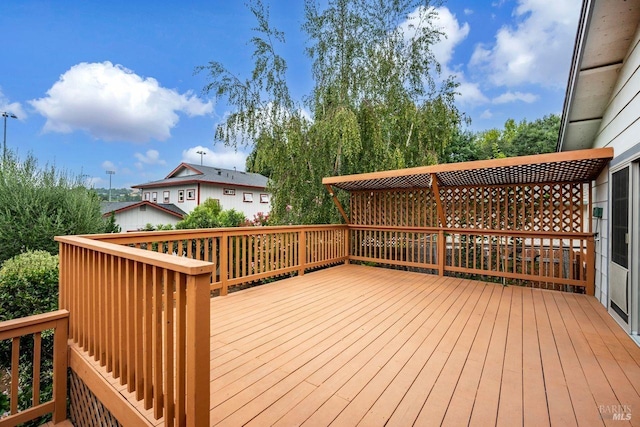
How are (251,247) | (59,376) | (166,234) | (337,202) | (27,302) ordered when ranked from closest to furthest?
(59,376) → (27,302) → (166,234) → (251,247) → (337,202)

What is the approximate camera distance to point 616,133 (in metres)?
3.30

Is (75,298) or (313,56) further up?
(313,56)

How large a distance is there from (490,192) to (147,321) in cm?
555

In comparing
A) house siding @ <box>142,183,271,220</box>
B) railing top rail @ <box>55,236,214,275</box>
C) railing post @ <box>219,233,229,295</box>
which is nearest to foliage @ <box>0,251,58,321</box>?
railing post @ <box>219,233,229,295</box>

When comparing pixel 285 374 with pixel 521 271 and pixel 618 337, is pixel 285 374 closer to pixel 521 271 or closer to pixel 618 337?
pixel 618 337

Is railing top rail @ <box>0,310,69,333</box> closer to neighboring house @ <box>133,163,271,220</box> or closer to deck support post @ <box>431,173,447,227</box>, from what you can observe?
deck support post @ <box>431,173,447,227</box>

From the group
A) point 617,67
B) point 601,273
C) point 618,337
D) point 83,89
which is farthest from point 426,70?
point 83,89

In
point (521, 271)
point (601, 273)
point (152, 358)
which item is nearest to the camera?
point (152, 358)

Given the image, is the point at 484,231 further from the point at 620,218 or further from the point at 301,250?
the point at 301,250

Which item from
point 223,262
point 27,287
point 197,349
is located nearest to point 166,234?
point 223,262

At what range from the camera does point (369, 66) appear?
6.88 meters

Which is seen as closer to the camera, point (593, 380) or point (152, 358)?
point (152, 358)

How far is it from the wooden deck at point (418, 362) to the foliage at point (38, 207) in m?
4.22

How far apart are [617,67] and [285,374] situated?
455 centimetres
